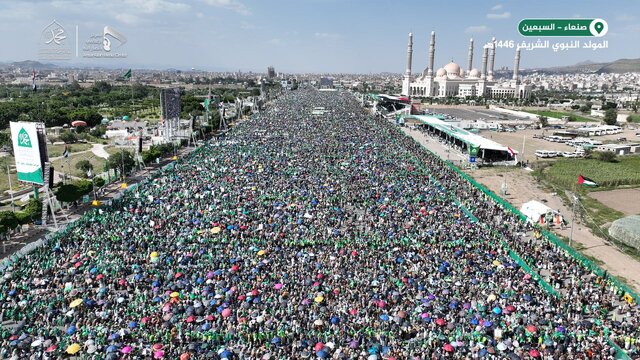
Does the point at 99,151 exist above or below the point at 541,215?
above

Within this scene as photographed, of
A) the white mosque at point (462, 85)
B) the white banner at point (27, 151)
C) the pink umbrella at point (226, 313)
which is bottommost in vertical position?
the pink umbrella at point (226, 313)

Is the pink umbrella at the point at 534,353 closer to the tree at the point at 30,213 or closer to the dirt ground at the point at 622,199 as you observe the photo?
the dirt ground at the point at 622,199

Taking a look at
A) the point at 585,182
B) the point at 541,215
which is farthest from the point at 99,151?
the point at 585,182

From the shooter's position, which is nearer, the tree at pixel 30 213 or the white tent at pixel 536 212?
the tree at pixel 30 213

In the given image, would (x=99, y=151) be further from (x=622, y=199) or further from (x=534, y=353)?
(x=622, y=199)

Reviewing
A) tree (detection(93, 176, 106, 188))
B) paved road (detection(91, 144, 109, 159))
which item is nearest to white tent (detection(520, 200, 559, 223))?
tree (detection(93, 176, 106, 188))

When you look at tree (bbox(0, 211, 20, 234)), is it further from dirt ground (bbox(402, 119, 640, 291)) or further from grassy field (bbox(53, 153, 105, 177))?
dirt ground (bbox(402, 119, 640, 291))

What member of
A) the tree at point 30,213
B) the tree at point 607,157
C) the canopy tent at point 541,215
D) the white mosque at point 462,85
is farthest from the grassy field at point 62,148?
the white mosque at point 462,85

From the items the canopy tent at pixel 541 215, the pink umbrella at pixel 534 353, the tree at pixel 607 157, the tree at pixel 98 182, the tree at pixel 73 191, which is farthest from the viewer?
the tree at pixel 607 157
